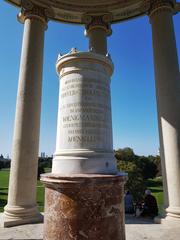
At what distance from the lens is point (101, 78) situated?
77.5ft

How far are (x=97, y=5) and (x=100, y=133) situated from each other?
43.1 m

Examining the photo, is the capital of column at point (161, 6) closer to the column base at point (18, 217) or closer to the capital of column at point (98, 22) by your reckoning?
the capital of column at point (98, 22)

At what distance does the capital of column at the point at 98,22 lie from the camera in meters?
53.9

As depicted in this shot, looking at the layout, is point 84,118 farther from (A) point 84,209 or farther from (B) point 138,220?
(B) point 138,220

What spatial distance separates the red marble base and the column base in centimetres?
1894

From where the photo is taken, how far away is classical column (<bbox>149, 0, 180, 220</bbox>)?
119 ft

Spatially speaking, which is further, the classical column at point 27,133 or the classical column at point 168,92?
the classical column at point 27,133

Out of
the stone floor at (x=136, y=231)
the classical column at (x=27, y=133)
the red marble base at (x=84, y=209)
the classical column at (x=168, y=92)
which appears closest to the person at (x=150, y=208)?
the stone floor at (x=136, y=231)

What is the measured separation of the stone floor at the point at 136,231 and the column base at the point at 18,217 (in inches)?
47.6

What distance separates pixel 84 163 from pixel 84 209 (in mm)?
→ 3956

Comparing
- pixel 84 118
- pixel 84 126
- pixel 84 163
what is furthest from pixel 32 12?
pixel 84 163

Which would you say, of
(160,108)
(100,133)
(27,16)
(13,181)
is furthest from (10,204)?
(27,16)

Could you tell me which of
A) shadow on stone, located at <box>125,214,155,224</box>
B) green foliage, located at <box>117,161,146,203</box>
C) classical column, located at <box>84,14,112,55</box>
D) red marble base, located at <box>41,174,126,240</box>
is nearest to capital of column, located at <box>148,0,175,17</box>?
classical column, located at <box>84,14,112,55</box>

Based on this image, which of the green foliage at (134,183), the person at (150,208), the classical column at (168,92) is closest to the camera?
the classical column at (168,92)
